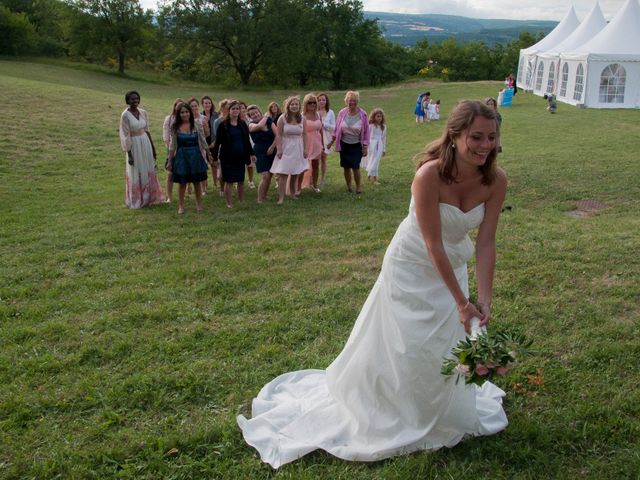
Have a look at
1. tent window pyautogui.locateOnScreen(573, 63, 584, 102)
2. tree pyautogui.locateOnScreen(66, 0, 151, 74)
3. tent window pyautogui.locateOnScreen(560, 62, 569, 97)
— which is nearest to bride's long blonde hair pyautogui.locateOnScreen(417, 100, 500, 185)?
tent window pyautogui.locateOnScreen(573, 63, 584, 102)

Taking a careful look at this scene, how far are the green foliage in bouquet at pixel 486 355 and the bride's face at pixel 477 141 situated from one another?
966 millimetres

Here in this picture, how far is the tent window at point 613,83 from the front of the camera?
2541cm

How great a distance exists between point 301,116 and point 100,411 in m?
6.94

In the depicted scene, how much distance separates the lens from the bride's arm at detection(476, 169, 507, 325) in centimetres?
333

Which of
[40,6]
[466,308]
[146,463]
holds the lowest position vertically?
[146,463]

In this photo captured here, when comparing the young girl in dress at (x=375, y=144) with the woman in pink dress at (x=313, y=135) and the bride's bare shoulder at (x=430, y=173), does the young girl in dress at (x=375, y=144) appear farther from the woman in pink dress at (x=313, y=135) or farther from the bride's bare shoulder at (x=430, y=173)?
the bride's bare shoulder at (x=430, y=173)

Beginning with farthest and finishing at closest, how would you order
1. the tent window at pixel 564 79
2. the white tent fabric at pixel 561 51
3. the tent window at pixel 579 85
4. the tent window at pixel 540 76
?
the tent window at pixel 540 76 → the white tent fabric at pixel 561 51 → the tent window at pixel 564 79 → the tent window at pixel 579 85

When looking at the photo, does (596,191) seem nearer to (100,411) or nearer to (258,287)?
(258,287)

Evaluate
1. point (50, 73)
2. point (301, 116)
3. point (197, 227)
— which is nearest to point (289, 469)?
point (197, 227)

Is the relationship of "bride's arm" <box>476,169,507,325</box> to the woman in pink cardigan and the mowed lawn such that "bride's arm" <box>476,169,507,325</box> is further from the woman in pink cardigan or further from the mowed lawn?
the woman in pink cardigan

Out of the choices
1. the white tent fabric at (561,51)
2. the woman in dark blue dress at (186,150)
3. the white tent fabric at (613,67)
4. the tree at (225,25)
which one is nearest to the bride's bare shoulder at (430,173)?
the woman in dark blue dress at (186,150)

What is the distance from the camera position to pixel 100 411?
13.2 ft

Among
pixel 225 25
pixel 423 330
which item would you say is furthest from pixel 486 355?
pixel 225 25

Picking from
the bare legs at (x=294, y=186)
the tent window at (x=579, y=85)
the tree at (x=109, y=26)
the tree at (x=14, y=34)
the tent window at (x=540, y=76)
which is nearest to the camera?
the bare legs at (x=294, y=186)
